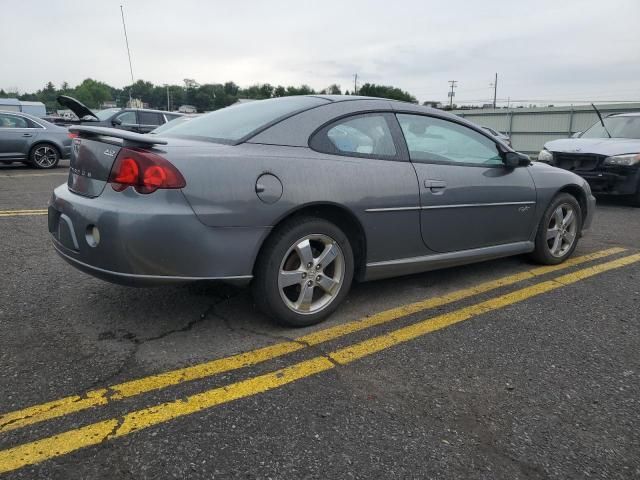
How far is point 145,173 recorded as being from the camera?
2559 millimetres

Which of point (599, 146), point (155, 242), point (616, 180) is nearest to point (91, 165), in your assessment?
point (155, 242)

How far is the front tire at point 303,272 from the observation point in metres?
2.84

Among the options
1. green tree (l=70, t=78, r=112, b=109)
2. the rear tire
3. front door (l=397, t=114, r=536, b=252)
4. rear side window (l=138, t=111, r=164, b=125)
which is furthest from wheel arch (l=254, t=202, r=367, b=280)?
green tree (l=70, t=78, r=112, b=109)

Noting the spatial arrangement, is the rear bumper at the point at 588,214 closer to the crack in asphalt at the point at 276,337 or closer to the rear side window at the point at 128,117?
the crack in asphalt at the point at 276,337

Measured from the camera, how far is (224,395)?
90.4 inches

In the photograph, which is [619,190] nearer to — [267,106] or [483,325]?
[483,325]

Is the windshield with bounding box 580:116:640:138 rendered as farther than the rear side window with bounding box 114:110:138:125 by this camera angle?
No

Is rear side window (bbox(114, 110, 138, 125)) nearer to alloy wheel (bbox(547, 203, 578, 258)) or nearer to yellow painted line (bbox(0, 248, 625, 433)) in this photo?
alloy wheel (bbox(547, 203, 578, 258))

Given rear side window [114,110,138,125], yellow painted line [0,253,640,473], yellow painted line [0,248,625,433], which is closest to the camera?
yellow painted line [0,253,640,473]

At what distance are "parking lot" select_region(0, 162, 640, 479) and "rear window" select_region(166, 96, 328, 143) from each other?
1.07 m

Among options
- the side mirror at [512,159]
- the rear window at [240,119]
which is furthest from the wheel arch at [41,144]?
the side mirror at [512,159]

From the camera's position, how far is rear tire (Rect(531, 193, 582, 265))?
14.6 feet

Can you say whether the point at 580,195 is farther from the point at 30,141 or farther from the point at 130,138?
the point at 30,141

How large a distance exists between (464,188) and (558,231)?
4.76 ft
